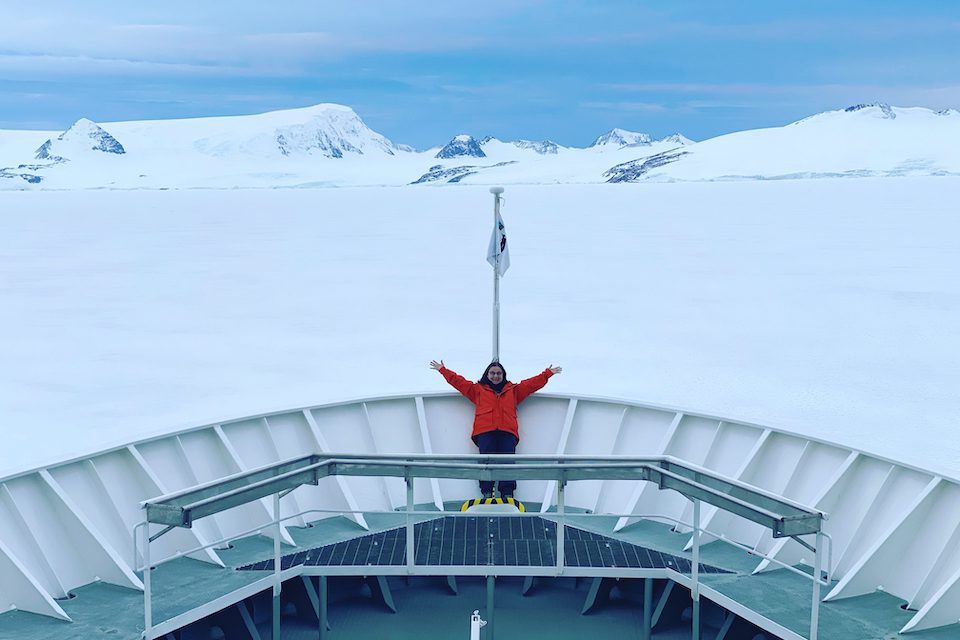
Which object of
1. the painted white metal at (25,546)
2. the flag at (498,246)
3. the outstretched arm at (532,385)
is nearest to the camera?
the painted white metal at (25,546)

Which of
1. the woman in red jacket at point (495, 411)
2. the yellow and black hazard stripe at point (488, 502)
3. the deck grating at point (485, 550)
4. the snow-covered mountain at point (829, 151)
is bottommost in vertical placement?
the deck grating at point (485, 550)

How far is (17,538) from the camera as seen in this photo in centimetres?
588

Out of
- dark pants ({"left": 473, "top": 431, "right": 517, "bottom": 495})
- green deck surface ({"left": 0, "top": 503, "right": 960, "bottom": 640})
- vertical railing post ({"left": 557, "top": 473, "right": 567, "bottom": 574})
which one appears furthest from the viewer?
dark pants ({"left": 473, "top": 431, "right": 517, "bottom": 495})

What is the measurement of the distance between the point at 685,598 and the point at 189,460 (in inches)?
147

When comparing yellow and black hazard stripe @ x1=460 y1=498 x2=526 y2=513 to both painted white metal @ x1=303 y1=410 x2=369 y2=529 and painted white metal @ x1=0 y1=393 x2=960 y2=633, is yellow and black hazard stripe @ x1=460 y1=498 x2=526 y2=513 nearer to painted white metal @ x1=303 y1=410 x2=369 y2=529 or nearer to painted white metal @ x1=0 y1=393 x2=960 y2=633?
painted white metal @ x1=0 y1=393 x2=960 y2=633

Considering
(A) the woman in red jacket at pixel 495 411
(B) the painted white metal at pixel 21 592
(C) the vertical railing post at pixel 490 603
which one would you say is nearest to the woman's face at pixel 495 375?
(A) the woman in red jacket at pixel 495 411

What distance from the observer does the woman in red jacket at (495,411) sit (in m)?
8.08

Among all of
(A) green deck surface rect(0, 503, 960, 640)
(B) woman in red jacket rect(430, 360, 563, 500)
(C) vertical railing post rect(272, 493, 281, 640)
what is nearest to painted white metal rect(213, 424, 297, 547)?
(A) green deck surface rect(0, 503, 960, 640)

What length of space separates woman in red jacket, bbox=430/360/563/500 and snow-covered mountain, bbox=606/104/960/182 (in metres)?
119

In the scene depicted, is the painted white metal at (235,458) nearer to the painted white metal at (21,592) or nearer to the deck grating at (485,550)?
the deck grating at (485,550)

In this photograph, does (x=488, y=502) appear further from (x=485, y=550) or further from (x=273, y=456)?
(x=273, y=456)

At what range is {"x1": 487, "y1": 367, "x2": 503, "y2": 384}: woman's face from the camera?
8211 millimetres

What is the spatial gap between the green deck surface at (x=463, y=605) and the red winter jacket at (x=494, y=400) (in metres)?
1.16

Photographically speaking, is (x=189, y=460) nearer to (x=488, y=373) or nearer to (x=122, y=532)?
(x=122, y=532)
